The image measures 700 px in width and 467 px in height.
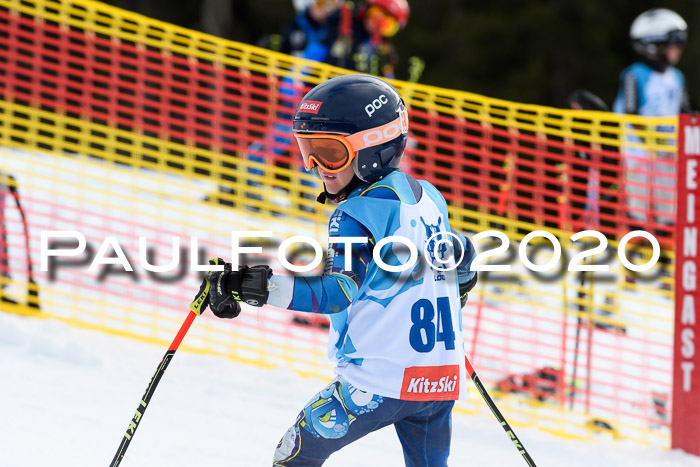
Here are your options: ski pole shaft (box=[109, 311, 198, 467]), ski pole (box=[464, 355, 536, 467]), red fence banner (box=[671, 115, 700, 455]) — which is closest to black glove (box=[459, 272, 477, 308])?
ski pole (box=[464, 355, 536, 467])

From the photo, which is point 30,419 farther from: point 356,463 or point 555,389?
point 555,389

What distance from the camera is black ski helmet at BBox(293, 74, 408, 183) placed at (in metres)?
2.75

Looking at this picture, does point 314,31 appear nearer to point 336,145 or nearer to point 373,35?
point 373,35

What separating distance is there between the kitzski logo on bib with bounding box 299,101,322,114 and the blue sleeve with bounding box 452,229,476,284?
62 cm

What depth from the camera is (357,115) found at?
276 cm

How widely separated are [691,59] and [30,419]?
17918 mm

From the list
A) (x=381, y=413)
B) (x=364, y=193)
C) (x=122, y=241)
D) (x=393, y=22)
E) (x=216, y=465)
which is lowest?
(x=216, y=465)

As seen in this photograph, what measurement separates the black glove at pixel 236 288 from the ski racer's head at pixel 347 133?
439 mm

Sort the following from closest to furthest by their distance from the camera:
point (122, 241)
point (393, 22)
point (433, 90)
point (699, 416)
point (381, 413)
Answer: point (381, 413), point (699, 416), point (433, 90), point (122, 241), point (393, 22)

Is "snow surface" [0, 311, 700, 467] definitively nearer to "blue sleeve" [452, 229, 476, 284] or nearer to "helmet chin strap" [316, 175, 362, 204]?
"blue sleeve" [452, 229, 476, 284]

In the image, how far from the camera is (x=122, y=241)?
757 cm

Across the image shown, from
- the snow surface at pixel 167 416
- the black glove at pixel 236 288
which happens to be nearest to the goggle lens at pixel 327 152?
the black glove at pixel 236 288

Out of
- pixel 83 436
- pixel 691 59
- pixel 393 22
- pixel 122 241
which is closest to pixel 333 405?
pixel 83 436

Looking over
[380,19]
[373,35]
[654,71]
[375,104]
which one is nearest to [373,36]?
[373,35]
